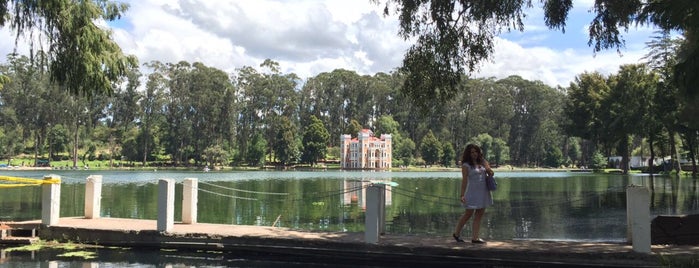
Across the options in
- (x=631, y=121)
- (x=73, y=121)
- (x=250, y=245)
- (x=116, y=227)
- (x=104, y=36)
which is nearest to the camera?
(x=250, y=245)

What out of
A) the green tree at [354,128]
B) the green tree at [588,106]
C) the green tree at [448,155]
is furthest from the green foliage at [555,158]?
the green tree at [354,128]

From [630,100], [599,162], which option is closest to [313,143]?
[599,162]

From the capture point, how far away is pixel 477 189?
9.22 m

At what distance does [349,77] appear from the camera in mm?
123500

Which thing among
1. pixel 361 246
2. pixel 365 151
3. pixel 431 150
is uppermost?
pixel 431 150

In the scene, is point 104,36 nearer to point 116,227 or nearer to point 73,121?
point 116,227

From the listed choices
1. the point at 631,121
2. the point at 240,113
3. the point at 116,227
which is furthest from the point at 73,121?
the point at 116,227

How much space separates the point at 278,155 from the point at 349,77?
2820 cm

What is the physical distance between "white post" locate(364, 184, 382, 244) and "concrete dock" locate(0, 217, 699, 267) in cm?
16

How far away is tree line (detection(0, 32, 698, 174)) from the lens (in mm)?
90562

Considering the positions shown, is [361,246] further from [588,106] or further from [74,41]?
[588,106]

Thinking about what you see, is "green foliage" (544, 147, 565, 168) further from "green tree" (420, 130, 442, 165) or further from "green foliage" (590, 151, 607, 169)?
"green foliage" (590, 151, 607, 169)

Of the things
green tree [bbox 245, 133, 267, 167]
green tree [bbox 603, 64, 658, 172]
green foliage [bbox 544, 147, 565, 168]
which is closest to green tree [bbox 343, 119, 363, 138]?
green tree [bbox 245, 133, 267, 167]

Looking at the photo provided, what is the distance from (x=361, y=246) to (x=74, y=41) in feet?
27.1
